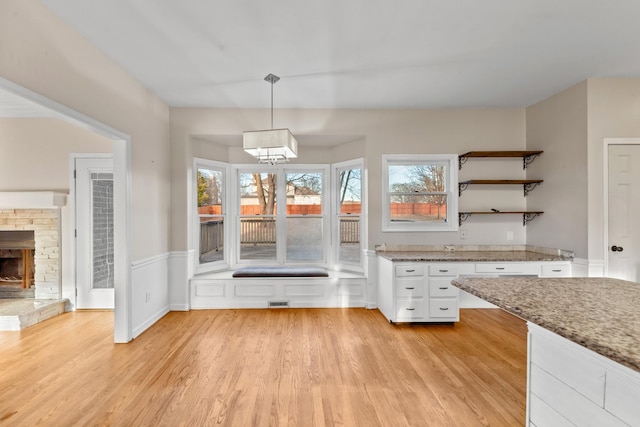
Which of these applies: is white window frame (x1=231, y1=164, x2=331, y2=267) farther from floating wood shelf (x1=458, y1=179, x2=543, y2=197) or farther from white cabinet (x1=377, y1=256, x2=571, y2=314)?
floating wood shelf (x1=458, y1=179, x2=543, y2=197)

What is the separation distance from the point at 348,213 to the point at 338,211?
0.17 m

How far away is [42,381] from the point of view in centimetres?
229

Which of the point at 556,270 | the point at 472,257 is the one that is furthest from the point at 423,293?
the point at 556,270

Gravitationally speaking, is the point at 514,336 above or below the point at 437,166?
below

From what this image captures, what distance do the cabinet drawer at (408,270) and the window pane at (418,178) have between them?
1200 mm

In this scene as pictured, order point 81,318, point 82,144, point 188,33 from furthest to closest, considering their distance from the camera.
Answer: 1. point 82,144
2. point 81,318
3. point 188,33

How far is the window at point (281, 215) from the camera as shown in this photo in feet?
14.9

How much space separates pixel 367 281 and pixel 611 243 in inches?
108

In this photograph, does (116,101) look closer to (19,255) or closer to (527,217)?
(19,255)

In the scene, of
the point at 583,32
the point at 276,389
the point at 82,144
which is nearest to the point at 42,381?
the point at 276,389

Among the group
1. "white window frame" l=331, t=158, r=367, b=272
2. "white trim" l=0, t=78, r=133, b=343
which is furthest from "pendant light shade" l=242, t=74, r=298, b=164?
"white window frame" l=331, t=158, r=367, b=272

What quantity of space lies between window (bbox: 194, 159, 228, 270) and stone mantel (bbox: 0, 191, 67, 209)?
1.78m

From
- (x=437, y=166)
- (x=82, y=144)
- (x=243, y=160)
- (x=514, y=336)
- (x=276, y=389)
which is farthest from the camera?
(x=243, y=160)

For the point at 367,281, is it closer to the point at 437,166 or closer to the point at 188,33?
the point at 437,166
